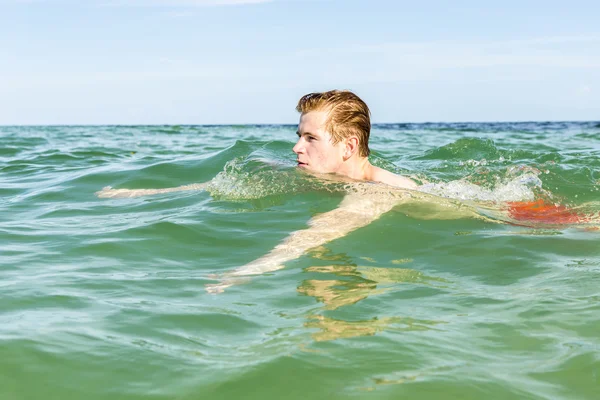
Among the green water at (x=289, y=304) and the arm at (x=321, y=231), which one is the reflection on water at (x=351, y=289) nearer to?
the green water at (x=289, y=304)

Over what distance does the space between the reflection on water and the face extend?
159 cm

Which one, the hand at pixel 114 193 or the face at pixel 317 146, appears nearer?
the face at pixel 317 146

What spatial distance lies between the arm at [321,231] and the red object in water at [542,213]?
1.20m

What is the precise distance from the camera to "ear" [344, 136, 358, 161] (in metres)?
6.45

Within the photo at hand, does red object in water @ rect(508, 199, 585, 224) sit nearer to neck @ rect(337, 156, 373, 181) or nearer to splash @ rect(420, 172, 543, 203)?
splash @ rect(420, 172, 543, 203)

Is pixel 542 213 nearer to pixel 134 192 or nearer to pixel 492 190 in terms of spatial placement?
pixel 492 190

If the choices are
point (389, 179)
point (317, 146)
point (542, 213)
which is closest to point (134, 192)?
point (317, 146)

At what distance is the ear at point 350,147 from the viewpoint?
21.2ft

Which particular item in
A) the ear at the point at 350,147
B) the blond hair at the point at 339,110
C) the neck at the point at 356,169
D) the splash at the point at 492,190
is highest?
the blond hair at the point at 339,110

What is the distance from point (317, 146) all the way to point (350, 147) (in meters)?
0.33

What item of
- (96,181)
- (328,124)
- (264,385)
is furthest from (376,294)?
(96,181)

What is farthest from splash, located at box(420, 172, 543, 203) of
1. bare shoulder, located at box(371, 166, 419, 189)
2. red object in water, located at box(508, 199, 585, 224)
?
red object in water, located at box(508, 199, 585, 224)

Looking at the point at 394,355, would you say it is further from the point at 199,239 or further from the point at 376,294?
the point at 199,239

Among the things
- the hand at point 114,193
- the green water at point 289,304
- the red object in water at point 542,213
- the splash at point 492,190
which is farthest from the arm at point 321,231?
the hand at point 114,193
